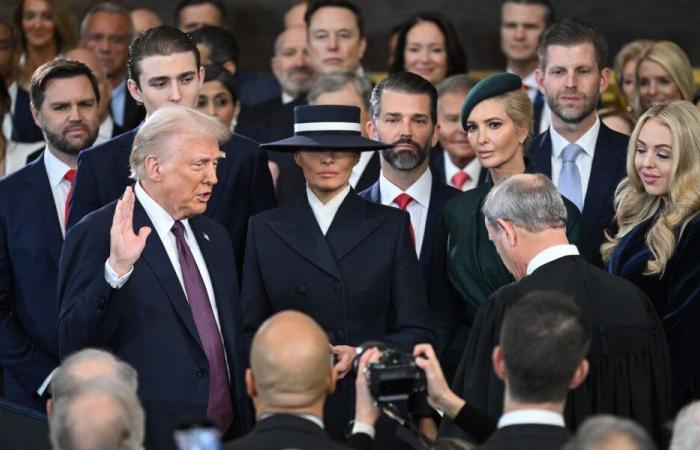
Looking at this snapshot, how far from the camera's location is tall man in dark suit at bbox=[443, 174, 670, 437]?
5.36 meters

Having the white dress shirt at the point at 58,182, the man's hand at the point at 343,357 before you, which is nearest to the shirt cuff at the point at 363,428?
the man's hand at the point at 343,357

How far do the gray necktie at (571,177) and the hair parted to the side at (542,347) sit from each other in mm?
2579

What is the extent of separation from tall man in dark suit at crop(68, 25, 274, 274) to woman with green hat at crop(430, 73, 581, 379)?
755 millimetres

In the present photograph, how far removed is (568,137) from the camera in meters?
7.38

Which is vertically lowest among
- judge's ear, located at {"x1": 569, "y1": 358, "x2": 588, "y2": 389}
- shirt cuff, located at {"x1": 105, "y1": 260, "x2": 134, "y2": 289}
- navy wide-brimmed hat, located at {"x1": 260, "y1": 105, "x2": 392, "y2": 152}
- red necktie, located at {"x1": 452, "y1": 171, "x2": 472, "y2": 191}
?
judge's ear, located at {"x1": 569, "y1": 358, "x2": 588, "y2": 389}

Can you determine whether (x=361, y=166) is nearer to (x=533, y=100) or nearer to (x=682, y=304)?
(x=533, y=100)

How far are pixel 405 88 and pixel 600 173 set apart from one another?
945mm

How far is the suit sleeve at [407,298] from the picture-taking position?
593 centimetres

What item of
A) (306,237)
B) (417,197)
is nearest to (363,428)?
(306,237)

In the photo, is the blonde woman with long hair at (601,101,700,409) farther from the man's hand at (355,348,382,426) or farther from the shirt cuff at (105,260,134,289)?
the shirt cuff at (105,260,134,289)

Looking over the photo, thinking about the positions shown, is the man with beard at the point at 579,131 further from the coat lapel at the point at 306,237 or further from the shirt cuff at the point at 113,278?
the shirt cuff at the point at 113,278

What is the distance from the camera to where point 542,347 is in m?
4.55

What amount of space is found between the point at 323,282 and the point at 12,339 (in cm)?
140

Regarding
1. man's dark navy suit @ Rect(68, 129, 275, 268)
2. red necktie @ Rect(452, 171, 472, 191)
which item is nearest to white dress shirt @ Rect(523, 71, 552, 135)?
red necktie @ Rect(452, 171, 472, 191)
